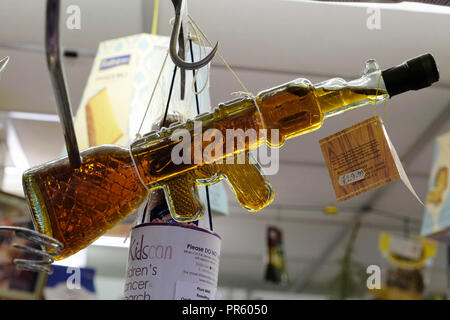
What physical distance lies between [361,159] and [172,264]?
22 centimetres

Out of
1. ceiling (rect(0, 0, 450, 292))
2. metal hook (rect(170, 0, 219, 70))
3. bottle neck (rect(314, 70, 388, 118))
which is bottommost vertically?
bottle neck (rect(314, 70, 388, 118))

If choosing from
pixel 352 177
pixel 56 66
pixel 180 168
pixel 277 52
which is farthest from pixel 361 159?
pixel 277 52

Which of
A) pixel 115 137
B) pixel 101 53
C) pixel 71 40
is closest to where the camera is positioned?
pixel 115 137

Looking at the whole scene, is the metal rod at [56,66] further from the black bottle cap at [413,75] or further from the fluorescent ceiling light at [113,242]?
the fluorescent ceiling light at [113,242]

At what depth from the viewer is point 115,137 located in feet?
3.79

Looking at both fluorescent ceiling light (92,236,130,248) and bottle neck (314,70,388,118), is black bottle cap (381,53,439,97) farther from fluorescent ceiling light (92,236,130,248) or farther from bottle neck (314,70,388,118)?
fluorescent ceiling light (92,236,130,248)

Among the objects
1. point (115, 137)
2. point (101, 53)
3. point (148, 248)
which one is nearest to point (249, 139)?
point (148, 248)

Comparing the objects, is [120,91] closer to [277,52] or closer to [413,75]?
[277,52]

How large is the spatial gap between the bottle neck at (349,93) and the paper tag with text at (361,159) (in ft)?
0.10

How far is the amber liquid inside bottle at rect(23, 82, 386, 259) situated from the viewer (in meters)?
0.52

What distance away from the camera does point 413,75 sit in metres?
0.50

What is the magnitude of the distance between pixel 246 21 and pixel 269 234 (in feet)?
5.88

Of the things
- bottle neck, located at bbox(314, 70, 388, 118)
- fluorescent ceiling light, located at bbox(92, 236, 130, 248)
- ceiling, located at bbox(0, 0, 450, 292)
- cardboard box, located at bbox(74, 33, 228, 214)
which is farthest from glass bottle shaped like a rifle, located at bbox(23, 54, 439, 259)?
ceiling, located at bbox(0, 0, 450, 292)

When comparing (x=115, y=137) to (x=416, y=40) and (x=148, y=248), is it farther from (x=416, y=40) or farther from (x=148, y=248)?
(x=416, y=40)
